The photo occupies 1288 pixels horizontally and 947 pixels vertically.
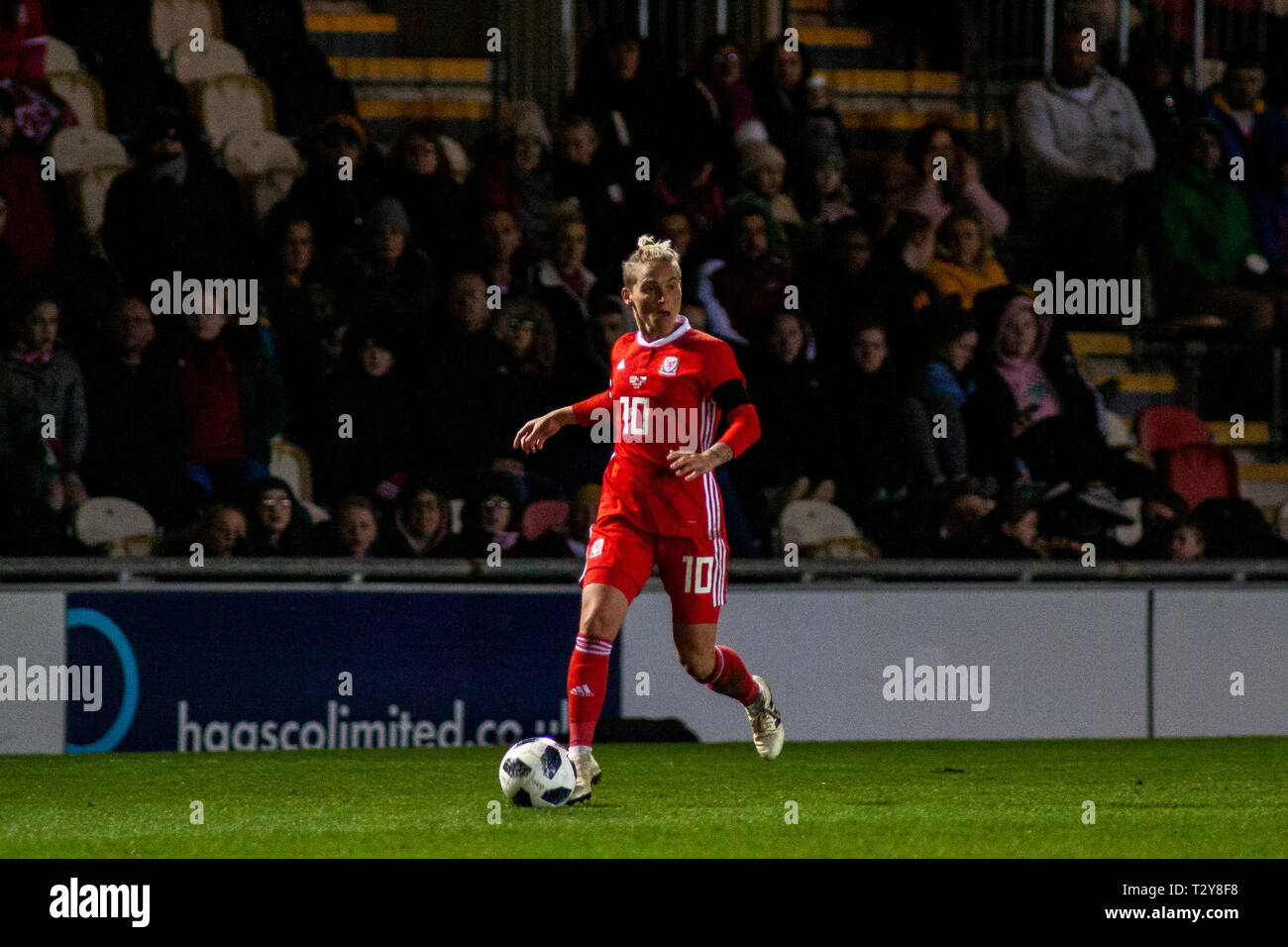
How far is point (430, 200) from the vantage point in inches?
494

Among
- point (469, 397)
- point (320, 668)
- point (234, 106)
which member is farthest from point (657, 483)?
point (234, 106)

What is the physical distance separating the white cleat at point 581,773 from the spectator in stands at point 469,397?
4.31m

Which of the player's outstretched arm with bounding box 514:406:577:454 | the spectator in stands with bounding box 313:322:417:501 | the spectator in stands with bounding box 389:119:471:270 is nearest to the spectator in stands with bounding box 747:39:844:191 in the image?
the spectator in stands with bounding box 389:119:471:270

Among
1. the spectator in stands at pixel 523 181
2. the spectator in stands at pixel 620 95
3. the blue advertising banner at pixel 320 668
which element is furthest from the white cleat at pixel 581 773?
the spectator in stands at pixel 620 95

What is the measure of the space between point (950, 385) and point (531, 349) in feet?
8.09

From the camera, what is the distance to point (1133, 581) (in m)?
11.3

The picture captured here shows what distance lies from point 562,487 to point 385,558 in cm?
131

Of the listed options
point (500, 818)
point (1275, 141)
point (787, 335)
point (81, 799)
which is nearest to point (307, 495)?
point (787, 335)

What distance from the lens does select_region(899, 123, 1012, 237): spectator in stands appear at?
46.2 ft

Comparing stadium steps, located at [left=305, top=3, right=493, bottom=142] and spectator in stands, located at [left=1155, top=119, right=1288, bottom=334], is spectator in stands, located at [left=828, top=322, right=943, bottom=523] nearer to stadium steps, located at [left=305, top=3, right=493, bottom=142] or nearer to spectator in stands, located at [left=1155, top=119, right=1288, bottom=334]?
spectator in stands, located at [left=1155, top=119, right=1288, bottom=334]

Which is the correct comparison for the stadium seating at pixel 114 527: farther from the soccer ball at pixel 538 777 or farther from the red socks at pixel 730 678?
the soccer ball at pixel 538 777

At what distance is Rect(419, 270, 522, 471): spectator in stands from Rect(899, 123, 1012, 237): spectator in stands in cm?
360

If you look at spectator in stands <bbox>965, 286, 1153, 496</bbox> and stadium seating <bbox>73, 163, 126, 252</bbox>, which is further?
stadium seating <bbox>73, 163, 126, 252</bbox>

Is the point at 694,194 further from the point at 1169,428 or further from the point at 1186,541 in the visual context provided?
the point at 1186,541
